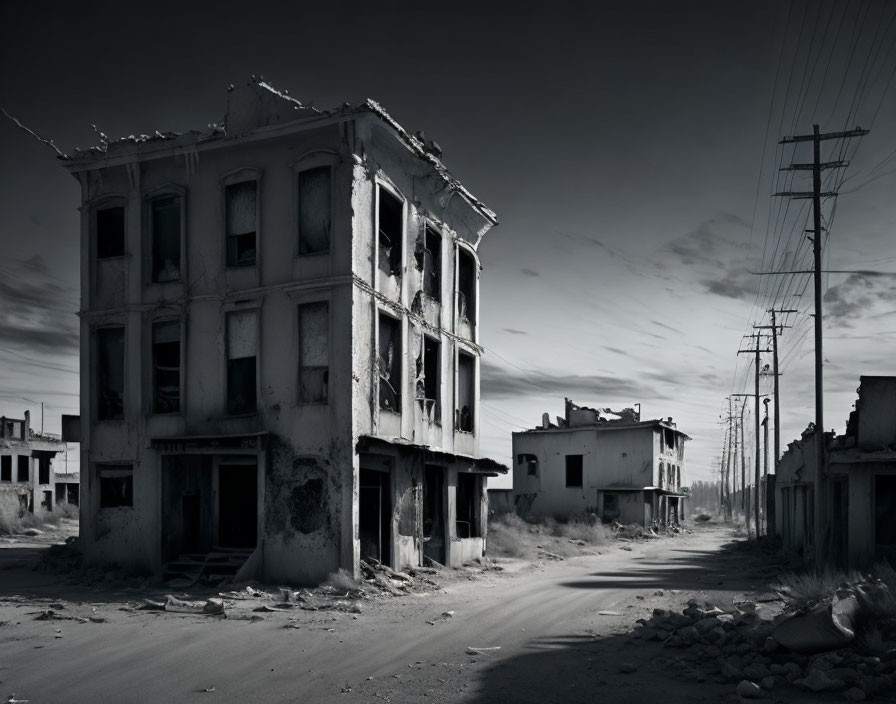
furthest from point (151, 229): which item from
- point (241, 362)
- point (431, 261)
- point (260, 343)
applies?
point (431, 261)

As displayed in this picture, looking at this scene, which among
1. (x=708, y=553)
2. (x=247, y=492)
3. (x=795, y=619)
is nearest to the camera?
(x=795, y=619)

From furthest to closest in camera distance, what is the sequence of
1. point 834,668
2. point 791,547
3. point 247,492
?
1. point 791,547
2. point 247,492
3. point 834,668

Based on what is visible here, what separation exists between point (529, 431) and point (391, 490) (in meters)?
34.2

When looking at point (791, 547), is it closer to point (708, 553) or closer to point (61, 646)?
point (708, 553)

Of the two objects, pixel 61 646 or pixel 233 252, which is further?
pixel 233 252

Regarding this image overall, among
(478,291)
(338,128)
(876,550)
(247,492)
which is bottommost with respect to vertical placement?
(876,550)

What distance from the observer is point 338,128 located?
19969mm

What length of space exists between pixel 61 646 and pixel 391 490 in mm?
10302

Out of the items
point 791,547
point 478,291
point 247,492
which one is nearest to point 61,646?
point 247,492

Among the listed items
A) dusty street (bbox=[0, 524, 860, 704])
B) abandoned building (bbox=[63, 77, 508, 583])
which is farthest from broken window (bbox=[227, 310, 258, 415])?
dusty street (bbox=[0, 524, 860, 704])

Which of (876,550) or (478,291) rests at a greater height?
(478,291)

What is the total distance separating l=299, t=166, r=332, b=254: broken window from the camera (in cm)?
2030

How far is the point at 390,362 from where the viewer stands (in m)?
22.0

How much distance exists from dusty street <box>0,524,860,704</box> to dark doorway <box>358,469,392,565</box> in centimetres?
242
